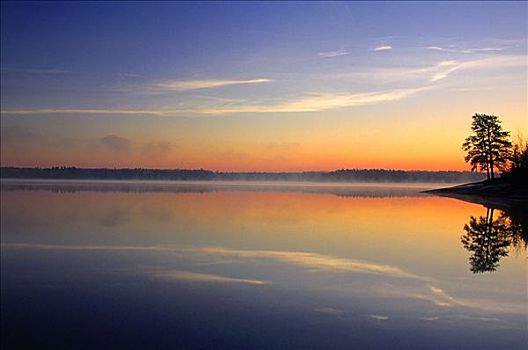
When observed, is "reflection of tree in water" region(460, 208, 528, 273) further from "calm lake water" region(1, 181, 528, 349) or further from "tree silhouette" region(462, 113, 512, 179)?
"tree silhouette" region(462, 113, 512, 179)

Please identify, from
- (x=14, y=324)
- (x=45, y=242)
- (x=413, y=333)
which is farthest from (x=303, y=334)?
(x=45, y=242)

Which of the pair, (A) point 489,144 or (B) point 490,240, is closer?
(B) point 490,240

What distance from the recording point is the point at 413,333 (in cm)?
902

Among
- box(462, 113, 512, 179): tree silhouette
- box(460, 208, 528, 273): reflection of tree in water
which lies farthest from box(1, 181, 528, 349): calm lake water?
box(462, 113, 512, 179): tree silhouette

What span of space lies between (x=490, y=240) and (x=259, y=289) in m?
12.8

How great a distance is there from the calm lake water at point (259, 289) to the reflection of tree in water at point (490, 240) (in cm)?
8

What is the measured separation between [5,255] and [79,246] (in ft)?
8.82

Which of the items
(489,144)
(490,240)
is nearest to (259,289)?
(490,240)

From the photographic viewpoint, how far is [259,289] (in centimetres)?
1218

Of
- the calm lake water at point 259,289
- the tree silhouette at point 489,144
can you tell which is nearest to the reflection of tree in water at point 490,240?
the calm lake water at point 259,289

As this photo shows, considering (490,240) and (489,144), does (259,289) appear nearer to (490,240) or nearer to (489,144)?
→ (490,240)

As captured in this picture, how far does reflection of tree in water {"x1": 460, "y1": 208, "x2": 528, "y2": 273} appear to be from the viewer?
1607 cm

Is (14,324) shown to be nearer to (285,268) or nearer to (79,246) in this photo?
(285,268)

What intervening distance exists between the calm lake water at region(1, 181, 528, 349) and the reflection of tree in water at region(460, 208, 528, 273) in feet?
0.25
